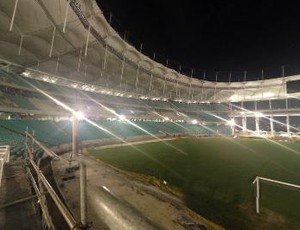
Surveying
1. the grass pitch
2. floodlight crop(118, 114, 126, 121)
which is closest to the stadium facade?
floodlight crop(118, 114, 126, 121)

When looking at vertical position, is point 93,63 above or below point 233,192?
above

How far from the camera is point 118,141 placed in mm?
23453

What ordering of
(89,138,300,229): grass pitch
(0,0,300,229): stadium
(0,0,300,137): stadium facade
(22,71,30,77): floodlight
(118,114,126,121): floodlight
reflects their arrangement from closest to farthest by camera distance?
(0,0,300,229): stadium → (89,138,300,229): grass pitch → (0,0,300,137): stadium facade → (22,71,30,77): floodlight → (118,114,126,121): floodlight

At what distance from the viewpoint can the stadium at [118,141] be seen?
487cm

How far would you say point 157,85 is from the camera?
47531 mm

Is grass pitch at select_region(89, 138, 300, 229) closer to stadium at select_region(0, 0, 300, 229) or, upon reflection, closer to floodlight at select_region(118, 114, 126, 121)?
stadium at select_region(0, 0, 300, 229)

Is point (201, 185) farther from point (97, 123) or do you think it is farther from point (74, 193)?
point (97, 123)

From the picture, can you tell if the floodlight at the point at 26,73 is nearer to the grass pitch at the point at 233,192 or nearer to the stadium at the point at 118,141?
the stadium at the point at 118,141

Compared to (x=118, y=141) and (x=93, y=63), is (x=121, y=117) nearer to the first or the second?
(x=93, y=63)

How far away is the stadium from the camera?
487 cm

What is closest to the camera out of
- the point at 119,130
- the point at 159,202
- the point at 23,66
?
the point at 159,202

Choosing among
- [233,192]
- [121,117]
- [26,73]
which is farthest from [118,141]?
[233,192]

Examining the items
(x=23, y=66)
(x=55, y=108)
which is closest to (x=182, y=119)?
(x=55, y=108)

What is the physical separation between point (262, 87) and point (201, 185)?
4600cm
